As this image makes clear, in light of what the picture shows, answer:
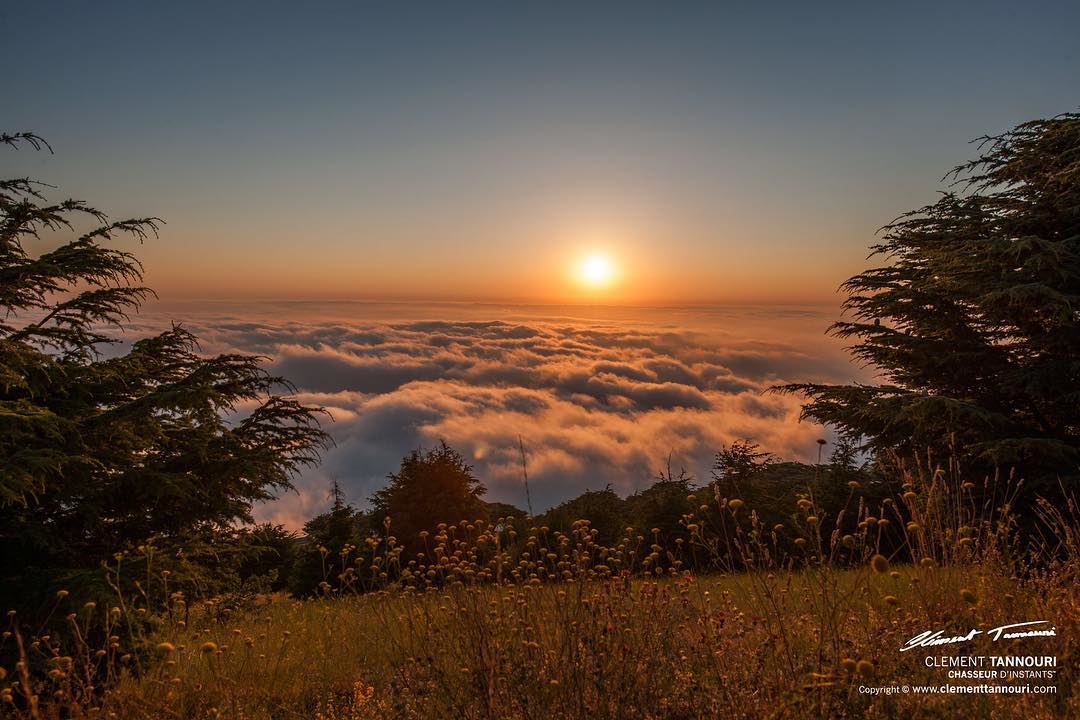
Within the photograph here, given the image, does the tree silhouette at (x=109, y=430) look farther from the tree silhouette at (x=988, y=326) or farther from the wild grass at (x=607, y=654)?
the tree silhouette at (x=988, y=326)

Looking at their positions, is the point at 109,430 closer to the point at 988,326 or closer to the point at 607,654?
the point at 607,654

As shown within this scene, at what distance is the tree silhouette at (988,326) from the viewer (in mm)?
10977

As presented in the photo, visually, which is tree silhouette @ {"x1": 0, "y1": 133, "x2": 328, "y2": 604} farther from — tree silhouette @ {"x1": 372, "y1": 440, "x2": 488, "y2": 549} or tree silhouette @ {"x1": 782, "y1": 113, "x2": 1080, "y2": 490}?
tree silhouette @ {"x1": 782, "y1": 113, "x2": 1080, "y2": 490}

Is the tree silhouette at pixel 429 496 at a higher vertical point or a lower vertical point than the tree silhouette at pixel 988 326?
lower

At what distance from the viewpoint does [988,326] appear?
12695 mm

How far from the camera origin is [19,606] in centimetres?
704

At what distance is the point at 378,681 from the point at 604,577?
2310 mm

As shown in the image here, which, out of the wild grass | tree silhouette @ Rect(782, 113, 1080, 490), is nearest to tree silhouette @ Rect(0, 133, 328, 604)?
the wild grass

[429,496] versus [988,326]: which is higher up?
[988,326]

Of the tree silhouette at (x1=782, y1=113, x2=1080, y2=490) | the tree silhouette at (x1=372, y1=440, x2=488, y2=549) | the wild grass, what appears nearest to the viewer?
the wild grass

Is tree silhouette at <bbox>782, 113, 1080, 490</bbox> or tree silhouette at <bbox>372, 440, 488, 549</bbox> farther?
tree silhouette at <bbox>372, 440, 488, 549</bbox>

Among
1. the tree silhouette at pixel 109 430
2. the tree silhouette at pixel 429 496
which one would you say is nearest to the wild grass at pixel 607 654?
the tree silhouette at pixel 109 430

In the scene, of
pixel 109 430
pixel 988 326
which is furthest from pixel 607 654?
pixel 988 326

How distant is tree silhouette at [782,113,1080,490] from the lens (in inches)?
432
